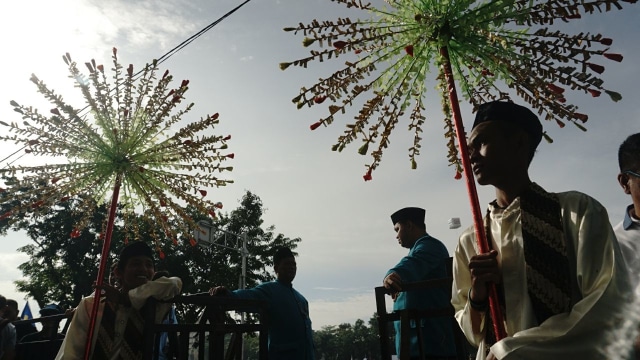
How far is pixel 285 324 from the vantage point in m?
5.14

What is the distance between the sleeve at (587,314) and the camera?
1.54 metres

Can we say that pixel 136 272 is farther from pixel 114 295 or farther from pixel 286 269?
pixel 286 269

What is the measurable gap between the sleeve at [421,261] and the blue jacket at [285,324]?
6.25 ft

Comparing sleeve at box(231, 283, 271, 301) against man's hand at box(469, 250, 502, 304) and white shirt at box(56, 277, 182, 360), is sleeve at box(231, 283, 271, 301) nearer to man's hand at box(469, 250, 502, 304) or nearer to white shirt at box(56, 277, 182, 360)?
white shirt at box(56, 277, 182, 360)

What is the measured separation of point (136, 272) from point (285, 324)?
2.00 m

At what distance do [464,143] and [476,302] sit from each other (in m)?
0.79

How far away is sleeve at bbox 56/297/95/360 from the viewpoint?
11.3 feet

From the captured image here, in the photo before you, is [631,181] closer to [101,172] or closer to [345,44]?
[345,44]

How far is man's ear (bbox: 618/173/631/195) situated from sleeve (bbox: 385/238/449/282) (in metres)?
1.49

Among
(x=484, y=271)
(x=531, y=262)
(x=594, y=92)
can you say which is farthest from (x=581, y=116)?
(x=484, y=271)

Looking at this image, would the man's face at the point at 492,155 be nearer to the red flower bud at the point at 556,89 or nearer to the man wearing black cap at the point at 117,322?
the red flower bud at the point at 556,89

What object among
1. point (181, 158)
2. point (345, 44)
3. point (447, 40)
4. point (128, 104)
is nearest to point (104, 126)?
point (128, 104)

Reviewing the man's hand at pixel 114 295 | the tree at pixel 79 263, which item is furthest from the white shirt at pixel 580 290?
the tree at pixel 79 263

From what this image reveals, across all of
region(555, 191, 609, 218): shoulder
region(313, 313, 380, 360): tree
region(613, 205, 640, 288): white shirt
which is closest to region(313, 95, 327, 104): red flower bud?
region(555, 191, 609, 218): shoulder
